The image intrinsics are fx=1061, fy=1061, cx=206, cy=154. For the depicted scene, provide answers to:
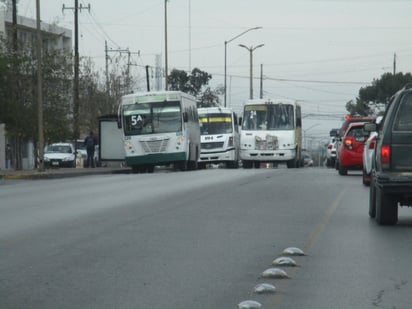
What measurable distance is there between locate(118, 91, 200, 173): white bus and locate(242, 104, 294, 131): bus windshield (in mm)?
4967

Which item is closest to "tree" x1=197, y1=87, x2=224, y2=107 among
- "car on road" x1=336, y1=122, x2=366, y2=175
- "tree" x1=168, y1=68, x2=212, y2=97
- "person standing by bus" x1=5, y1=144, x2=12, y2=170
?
"tree" x1=168, y1=68, x2=212, y2=97

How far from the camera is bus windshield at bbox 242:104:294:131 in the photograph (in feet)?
159

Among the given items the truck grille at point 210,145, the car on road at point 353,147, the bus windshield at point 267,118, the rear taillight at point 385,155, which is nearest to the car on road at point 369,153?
the car on road at point 353,147

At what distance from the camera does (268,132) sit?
1903 inches

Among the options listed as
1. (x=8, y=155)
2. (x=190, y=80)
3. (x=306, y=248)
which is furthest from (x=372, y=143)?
(x=190, y=80)

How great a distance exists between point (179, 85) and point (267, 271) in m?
99.0

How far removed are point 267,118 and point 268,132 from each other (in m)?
0.69

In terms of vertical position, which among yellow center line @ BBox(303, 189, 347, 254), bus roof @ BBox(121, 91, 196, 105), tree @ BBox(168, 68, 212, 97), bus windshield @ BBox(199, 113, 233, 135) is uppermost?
tree @ BBox(168, 68, 212, 97)

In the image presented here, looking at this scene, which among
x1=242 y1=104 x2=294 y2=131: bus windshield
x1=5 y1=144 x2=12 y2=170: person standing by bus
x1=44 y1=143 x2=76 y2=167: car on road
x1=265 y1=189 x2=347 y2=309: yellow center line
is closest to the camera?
x1=265 y1=189 x2=347 y2=309: yellow center line

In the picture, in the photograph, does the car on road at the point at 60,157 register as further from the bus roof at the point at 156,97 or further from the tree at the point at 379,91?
the tree at the point at 379,91

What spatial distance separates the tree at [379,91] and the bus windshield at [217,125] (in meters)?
43.9

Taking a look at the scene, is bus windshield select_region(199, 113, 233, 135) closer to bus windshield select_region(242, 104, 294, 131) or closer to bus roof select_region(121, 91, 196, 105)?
bus windshield select_region(242, 104, 294, 131)

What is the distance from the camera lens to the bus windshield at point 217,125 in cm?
5562

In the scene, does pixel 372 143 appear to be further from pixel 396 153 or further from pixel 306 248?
pixel 306 248
